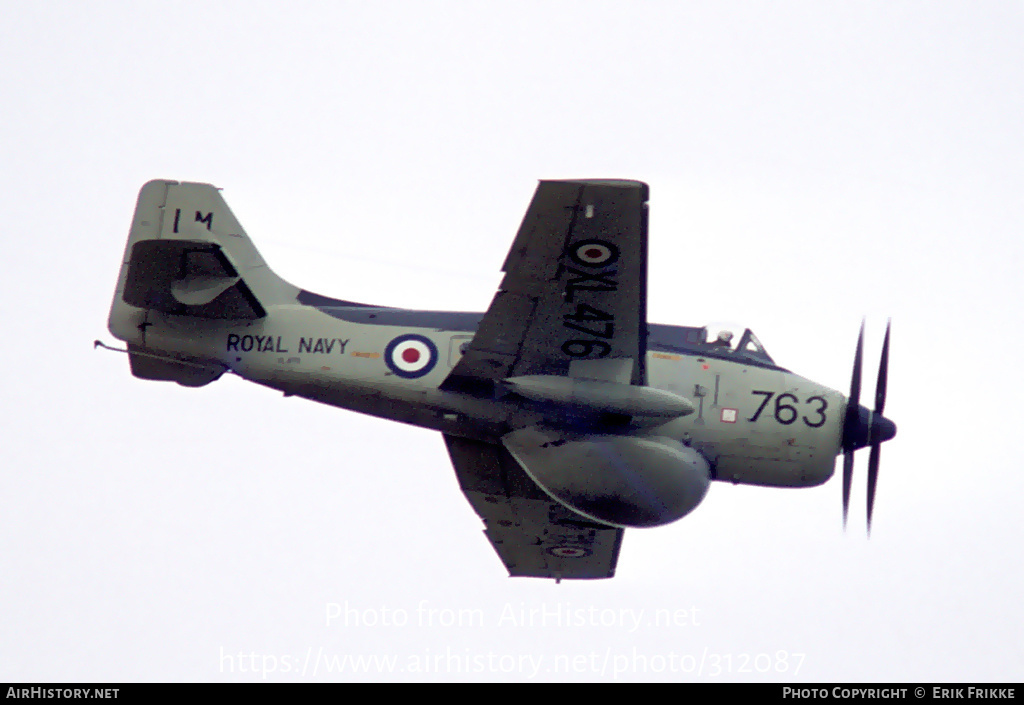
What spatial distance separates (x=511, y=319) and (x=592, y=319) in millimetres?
1300

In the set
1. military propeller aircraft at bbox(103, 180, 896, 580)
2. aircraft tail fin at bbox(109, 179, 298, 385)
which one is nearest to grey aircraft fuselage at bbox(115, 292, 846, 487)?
military propeller aircraft at bbox(103, 180, 896, 580)

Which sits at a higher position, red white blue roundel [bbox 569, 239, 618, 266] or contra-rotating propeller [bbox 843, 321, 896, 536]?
red white blue roundel [bbox 569, 239, 618, 266]

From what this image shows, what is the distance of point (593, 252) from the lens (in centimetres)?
1998

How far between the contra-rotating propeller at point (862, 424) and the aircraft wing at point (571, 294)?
13.9 feet

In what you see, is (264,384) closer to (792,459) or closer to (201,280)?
(201,280)

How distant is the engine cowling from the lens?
2238 centimetres

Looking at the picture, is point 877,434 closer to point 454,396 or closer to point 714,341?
point 714,341

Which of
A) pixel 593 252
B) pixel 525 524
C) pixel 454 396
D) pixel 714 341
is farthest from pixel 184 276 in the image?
pixel 714 341

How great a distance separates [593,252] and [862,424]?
6.57 meters

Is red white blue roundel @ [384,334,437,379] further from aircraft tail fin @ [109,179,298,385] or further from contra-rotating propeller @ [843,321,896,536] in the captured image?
contra-rotating propeller @ [843,321,896,536]

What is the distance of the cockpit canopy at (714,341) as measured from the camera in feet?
76.3

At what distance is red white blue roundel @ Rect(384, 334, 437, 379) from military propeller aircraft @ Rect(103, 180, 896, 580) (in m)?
0.02

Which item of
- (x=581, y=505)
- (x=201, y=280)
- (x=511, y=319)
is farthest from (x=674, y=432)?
(x=201, y=280)
